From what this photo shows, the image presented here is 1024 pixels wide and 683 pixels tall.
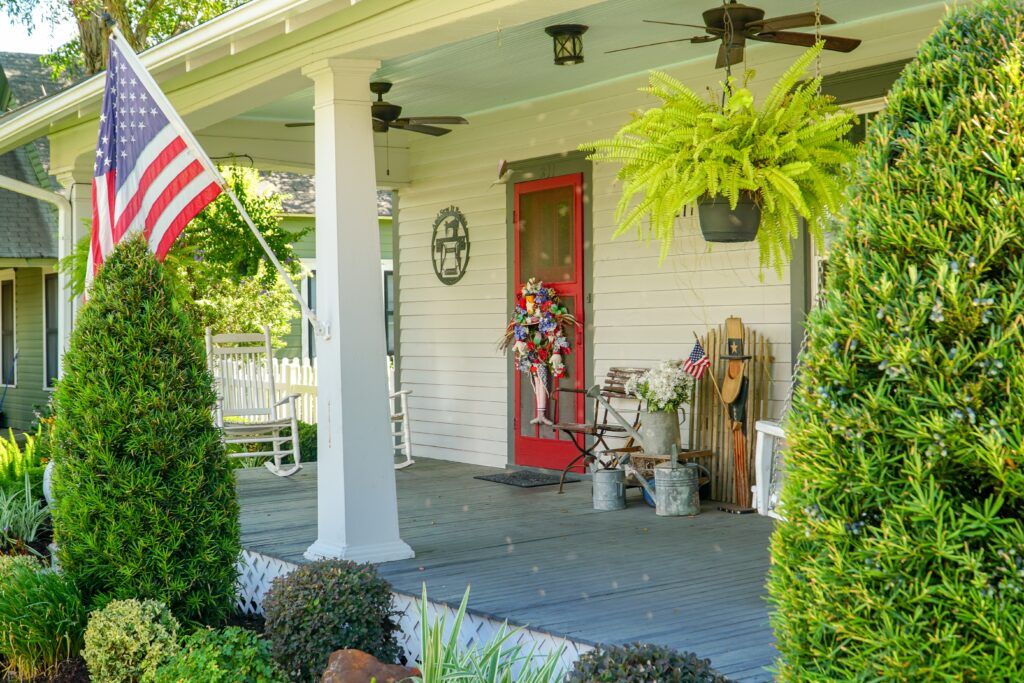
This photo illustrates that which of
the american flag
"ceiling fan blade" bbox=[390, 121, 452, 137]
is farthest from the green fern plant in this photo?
"ceiling fan blade" bbox=[390, 121, 452, 137]

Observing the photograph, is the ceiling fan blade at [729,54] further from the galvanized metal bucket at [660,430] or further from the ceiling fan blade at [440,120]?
the galvanized metal bucket at [660,430]

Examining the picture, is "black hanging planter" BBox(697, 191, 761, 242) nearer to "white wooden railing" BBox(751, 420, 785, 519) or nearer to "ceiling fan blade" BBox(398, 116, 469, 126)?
"white wooden railing" BBox(751, 420, 785, 519)

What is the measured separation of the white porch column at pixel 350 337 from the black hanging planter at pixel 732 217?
1671 millimetres

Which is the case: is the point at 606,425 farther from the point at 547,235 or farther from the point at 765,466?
the point at 765,466

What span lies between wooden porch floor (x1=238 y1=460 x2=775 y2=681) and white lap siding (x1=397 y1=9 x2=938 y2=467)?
1.11 meters

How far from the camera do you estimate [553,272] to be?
8.11m

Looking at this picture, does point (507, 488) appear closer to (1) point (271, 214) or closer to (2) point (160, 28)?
(1) point (271, 214)

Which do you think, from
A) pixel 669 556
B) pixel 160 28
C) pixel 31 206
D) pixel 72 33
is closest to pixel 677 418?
pixel 669 556

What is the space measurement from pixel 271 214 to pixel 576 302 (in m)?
4.24

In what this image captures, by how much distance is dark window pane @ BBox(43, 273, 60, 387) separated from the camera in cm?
1535

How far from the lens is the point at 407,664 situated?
4309mm

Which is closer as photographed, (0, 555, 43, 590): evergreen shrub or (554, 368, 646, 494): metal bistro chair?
(0, 555, 43, 590): evergreen shrub

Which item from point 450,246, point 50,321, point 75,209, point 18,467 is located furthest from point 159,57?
point 50,321

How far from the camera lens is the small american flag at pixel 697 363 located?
21.3 ft
